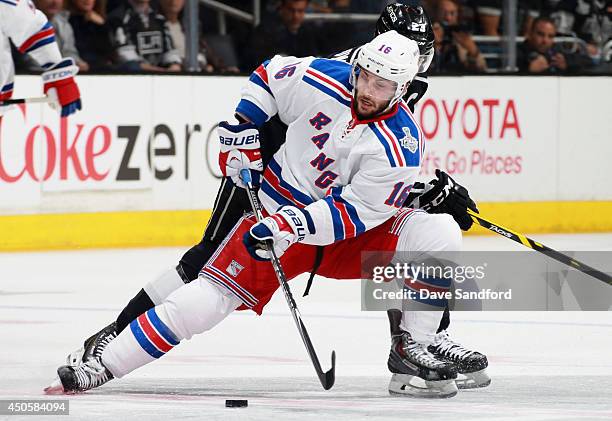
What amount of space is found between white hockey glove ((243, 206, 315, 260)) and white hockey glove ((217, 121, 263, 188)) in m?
0.37

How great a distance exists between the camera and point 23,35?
7.44 metres

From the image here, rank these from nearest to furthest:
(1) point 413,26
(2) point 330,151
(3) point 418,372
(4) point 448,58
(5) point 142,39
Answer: (2) point 330,151
(3) point 418,372
(1) point 413,26
(5) point 142,39
(4) point 448,58

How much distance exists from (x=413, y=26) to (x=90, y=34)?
14.9ft

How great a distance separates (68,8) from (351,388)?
501 centimetres

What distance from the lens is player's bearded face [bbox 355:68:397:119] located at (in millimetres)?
4270

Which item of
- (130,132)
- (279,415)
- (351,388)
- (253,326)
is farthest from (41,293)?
(279,415)

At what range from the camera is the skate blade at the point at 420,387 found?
14.7ft

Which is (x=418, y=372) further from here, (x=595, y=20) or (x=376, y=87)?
(x=595, y=20)

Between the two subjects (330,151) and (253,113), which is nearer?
(330,151)

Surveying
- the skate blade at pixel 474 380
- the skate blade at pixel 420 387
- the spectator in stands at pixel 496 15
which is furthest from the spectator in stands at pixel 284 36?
the skate blade at pixel 420 387

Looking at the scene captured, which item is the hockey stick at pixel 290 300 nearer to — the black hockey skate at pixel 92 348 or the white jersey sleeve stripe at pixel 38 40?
the black hockey skate at pixel 92 348

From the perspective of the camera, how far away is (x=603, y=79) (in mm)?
10328

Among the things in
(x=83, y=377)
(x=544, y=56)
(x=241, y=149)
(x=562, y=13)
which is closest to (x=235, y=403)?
(x=83, y=377)

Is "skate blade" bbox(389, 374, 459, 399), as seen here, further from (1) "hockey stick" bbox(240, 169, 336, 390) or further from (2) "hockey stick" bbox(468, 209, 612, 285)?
(2) "hockey stick" bbox(468, 209, 612, 285)
